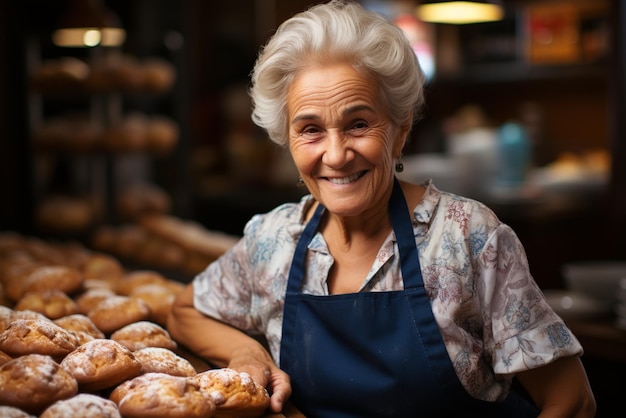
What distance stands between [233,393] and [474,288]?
0.63m

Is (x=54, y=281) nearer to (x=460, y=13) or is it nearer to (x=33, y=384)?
(x=33, y=384)

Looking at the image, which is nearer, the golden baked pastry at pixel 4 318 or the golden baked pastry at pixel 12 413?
the golden baked pastry at pixel 12 413

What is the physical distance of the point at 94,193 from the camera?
5.64m

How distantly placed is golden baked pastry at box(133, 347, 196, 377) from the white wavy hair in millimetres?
656

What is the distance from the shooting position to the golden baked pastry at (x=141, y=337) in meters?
2.03

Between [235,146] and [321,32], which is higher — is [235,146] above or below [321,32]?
below

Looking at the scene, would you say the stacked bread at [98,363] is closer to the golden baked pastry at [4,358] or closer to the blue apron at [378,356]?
the golden baked pastry at [4,358]

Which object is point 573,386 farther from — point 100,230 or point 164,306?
point 100,230

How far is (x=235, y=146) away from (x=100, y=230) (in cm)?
326

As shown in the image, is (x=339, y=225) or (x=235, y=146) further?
(x=235, y=146)

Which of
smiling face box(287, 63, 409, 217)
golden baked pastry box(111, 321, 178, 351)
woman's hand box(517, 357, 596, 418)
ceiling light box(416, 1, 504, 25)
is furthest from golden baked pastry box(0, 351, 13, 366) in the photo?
ceiling light box(416, 1, 504, 25)

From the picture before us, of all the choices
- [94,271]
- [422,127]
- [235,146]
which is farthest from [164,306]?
[422,127]

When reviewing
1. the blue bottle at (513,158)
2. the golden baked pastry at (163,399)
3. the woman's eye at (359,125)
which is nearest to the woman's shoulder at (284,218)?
the woman's eye at (359,125)

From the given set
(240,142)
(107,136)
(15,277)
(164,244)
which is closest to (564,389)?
(15,277)
